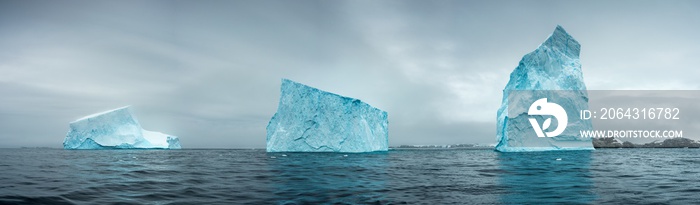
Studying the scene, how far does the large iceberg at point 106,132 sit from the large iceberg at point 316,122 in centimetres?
2847

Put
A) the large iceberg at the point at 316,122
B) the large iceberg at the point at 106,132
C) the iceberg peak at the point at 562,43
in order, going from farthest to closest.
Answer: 1. the large iceberg at the point at 106,132
2. the iceberg peak at the point at 562,43
3. the large iceberg at the point at 316,122

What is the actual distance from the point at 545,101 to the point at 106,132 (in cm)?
5544

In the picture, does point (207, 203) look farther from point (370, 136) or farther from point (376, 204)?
point (370, 136)

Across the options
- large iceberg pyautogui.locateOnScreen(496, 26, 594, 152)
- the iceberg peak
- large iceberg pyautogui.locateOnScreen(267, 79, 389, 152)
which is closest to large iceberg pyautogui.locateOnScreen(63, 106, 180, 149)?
large iceberg pyautogui.locateOnScreen(267, 79, 389, 152)

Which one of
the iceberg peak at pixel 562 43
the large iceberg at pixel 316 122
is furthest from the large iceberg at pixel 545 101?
the large iceberg at pixel 316 122

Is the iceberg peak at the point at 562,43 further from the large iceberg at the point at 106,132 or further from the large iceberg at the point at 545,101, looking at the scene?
the large iceberg at the point at 106,132

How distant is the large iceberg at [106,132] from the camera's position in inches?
2143

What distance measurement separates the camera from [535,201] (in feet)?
25.7

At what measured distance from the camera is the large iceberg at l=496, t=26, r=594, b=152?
40031 millimetres

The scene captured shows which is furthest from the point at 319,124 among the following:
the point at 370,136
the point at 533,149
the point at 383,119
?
the point at 533,149

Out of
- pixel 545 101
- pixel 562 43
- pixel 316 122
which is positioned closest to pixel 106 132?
pixel 316 122

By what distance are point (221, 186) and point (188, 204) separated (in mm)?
2827

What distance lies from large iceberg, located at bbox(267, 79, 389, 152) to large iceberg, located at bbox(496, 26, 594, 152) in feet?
50.0

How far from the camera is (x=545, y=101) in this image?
133 ft
